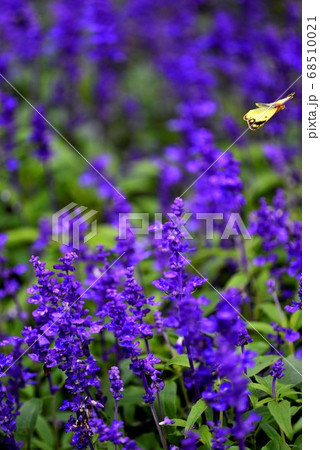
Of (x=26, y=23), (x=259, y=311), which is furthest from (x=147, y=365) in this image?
(x=26, y=23)

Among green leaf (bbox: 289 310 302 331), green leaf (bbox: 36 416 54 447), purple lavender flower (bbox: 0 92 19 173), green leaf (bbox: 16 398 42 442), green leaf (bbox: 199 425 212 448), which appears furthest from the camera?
purple lavender flower (bbox: 0 92 19 173)

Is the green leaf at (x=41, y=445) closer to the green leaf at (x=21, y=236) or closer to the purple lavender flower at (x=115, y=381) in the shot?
the purple lavender flower at (x=115, y=381)

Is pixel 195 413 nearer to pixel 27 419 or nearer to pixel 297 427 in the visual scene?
pixel 297 427

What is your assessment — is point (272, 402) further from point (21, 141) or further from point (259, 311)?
point (21, 141)

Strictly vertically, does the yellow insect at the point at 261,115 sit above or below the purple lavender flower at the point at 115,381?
above

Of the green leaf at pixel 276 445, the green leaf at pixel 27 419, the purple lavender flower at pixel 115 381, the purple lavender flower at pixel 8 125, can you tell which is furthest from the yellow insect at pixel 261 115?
the purple lavender flower at pixel 8 125

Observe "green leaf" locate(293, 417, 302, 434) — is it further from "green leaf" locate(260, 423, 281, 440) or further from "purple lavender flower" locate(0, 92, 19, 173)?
"purple lavender flower" locate(0, 92, 19, 173)

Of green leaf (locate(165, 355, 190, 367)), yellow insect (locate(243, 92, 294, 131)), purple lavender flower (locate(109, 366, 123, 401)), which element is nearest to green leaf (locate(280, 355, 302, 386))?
green leaf (locate(165, 355, 190, 367))
